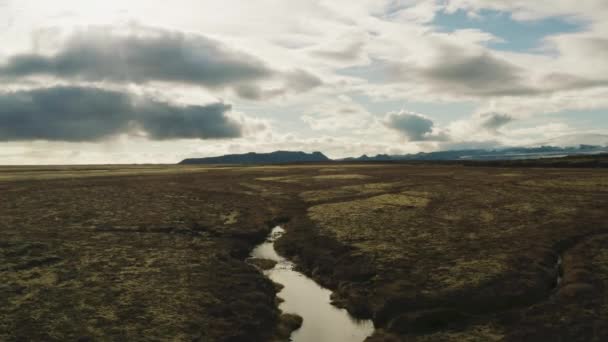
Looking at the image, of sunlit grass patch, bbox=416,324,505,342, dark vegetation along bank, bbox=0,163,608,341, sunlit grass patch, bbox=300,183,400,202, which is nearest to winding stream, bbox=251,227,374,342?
dark vegetation along bank, bbox=0,163,608,341

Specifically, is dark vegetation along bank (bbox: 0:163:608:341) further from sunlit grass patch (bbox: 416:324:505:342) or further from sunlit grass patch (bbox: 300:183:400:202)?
sunlit grass patch (bbox: 300:183:400:202)

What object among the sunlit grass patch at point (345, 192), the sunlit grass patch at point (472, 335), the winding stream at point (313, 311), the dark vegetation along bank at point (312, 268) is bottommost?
the winding stream at point (313, 311)

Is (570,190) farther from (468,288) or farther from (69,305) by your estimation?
(69,305)

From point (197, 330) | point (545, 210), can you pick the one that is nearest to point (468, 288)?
point (197, 330)

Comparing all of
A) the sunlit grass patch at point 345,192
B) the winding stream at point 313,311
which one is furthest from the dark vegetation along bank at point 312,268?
the sunlit grass patch at point 345,192

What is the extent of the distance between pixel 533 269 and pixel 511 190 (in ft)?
170

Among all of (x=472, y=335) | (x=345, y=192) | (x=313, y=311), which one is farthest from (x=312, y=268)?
(x=345, y=192)

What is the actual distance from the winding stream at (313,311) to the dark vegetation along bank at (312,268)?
3.25 feet

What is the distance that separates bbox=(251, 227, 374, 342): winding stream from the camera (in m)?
24.4

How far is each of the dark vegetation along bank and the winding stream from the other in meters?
0.99

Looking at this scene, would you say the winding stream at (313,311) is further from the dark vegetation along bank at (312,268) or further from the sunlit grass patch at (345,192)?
the sunlit grass patch at (345,192)

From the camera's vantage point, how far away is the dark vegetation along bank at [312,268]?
23828 millimetres

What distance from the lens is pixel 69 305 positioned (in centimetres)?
2536

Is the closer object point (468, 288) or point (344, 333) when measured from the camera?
point (344, 333)
